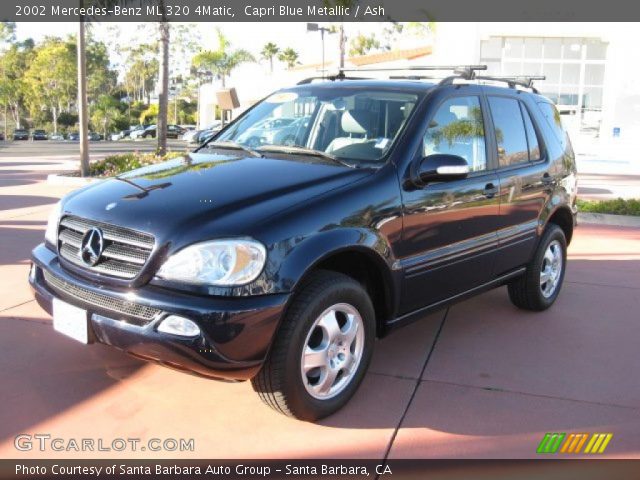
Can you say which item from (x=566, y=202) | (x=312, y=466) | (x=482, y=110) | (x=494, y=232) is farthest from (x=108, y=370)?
(x=566, y=202)

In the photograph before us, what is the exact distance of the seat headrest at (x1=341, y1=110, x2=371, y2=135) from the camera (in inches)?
164

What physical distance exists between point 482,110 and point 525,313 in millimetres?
1940

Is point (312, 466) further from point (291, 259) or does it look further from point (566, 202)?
point (566, 202)

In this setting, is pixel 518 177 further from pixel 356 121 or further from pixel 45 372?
pixel 45 372

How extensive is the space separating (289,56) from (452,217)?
6740 cm

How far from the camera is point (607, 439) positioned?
136 inches

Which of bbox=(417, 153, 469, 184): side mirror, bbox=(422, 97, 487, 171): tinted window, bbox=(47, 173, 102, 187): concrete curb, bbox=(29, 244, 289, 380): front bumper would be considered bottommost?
bbox=(47, 173, 102, 187): concrete curb

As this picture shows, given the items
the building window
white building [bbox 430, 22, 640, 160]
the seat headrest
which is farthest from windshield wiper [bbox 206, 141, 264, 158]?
the building window

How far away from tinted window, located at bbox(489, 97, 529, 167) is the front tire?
1928 millimetres

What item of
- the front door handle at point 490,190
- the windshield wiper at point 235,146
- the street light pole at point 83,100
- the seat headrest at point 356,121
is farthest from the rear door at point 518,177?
the street light pole at point 83,100

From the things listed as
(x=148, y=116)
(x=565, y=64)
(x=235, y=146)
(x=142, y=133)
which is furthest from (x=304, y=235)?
(x=148, y=116)

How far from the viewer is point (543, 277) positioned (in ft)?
18.1

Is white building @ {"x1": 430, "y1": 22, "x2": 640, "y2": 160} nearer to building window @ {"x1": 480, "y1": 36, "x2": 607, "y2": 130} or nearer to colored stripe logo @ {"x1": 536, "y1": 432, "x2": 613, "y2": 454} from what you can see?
building window @ {"x1": 480, "y1": 36, "x2": 607, "y2": 130}

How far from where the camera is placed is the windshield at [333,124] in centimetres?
406
